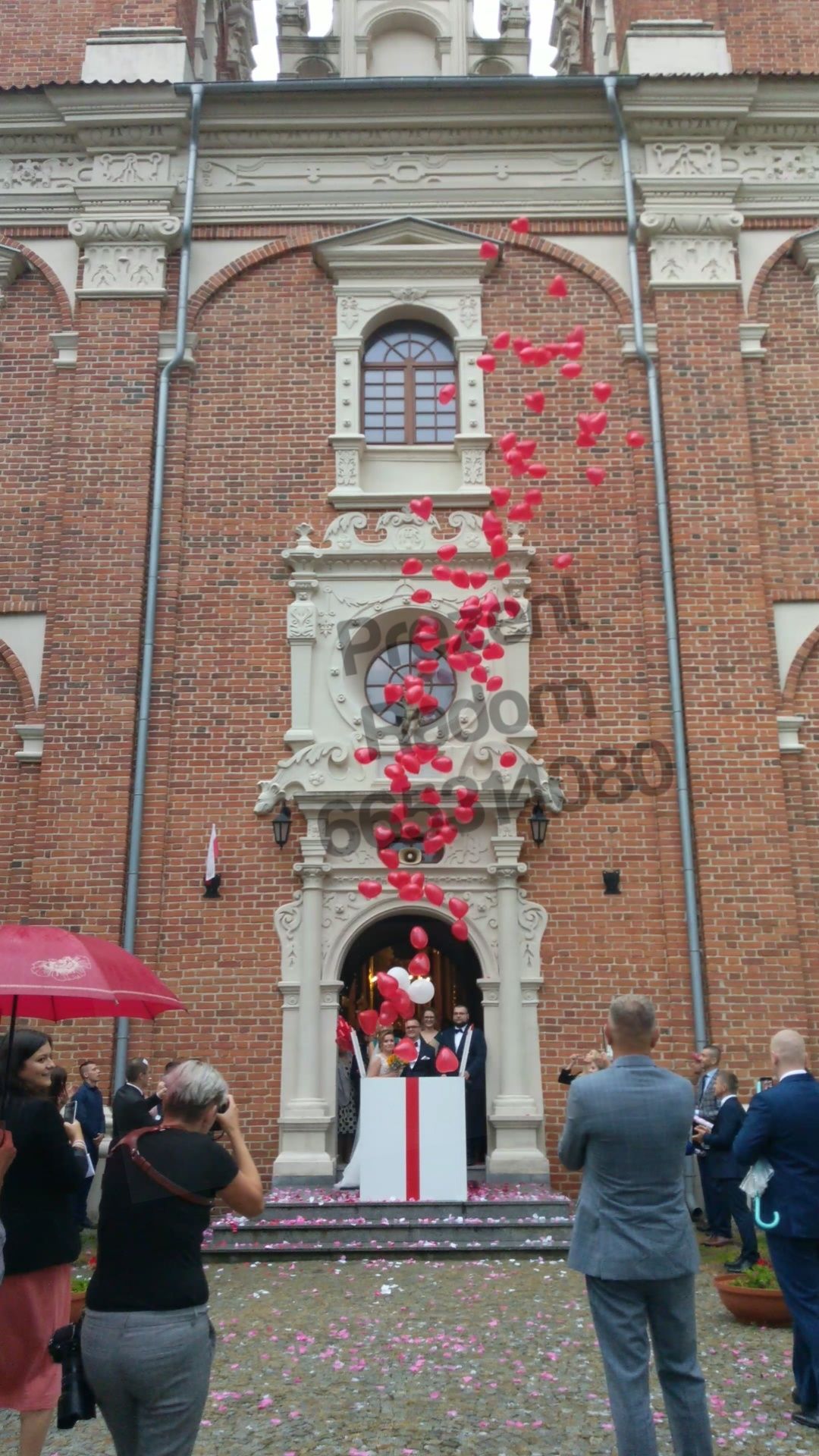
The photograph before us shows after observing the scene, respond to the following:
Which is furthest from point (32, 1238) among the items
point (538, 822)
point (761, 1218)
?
point (538, 822)

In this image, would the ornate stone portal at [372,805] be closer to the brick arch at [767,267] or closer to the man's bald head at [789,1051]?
the brick arch at [767,267]

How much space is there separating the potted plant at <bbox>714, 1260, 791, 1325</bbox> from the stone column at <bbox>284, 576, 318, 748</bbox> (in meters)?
6.70

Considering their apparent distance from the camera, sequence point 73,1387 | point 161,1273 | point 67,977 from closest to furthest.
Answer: point 161,1273 → point 73,1387 → point 67,977

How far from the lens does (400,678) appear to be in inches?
512

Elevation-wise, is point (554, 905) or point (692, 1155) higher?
point (554, 905)

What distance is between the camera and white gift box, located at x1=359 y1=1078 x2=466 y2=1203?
33.9ft

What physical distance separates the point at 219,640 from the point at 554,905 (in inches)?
172

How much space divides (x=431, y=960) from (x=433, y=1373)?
891 cm

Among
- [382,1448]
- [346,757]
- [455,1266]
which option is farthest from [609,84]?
[382,1448]

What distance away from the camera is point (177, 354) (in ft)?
44.2

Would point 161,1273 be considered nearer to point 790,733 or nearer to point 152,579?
point 152,579

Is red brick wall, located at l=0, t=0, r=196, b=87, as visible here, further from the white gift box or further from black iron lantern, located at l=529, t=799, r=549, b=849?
the white gift box

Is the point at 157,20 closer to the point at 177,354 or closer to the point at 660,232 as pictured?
→ the point at 177,354

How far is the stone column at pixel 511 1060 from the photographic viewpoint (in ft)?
37.0
